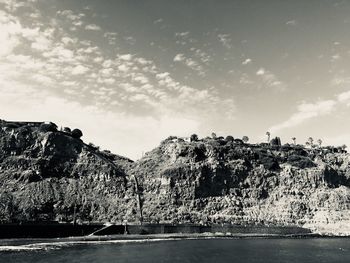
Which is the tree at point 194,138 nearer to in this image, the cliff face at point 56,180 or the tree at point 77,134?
the cliff face at point 56,180

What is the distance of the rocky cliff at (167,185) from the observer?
13912 cm

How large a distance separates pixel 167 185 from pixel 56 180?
3790 cm

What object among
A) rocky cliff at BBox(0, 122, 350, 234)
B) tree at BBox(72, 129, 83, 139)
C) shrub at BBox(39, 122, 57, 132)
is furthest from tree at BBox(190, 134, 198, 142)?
shrub at BBox(39, 122, 57, 132)

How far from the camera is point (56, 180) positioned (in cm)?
14562

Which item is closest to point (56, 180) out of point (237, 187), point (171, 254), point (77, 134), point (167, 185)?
point (77, 134)

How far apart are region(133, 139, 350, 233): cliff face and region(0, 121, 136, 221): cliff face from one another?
37.5ft

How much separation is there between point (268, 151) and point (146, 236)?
82596 mm

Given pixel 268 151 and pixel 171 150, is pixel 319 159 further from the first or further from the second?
pixel 171 150

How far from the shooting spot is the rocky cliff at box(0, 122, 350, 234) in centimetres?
13912

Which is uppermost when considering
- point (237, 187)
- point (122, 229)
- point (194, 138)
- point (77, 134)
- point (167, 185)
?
point (77, 134)

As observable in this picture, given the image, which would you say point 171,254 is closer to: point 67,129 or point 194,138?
point 194,138

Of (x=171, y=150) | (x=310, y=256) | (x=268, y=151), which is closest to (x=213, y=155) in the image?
(x=171, y=150)

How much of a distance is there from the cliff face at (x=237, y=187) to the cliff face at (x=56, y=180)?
11.4 m

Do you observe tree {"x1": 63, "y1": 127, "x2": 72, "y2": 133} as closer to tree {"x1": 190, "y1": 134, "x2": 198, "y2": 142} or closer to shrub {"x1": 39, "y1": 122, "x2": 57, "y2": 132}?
shrub {"x1": 39, "y1": 122, "x2": 57, "y2": 132}
